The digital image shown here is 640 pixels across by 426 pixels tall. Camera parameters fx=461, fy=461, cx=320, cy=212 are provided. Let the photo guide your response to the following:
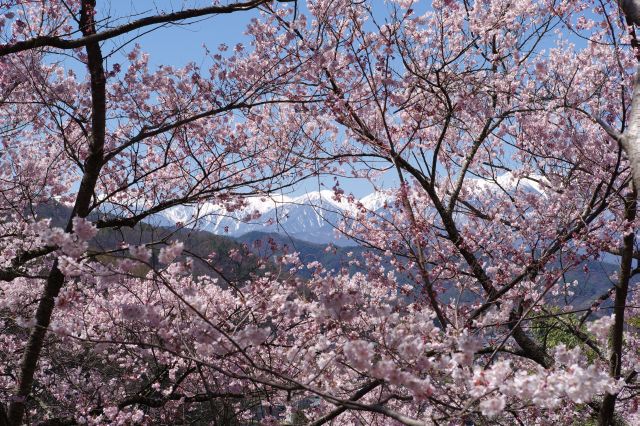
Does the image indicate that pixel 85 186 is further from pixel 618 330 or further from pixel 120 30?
pixel 618 330

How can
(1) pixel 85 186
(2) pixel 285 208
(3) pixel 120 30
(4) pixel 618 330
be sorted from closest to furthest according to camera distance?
(3) pixel 120 30 < (4) pixel 618 330 < (1) pixel 85 186 < (2) pixel 285 208

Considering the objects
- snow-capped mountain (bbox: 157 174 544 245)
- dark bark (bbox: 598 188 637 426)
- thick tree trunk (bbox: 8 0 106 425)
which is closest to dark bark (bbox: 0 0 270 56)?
thick tree trunk (bbox: 8 0 106 425)

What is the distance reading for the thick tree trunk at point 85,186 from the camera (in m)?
4.64

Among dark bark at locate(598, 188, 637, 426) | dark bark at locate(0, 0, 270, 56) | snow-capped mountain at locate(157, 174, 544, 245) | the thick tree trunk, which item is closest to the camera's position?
dark bark at locate(0, 0, 270, 56)

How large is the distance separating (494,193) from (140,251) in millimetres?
10351

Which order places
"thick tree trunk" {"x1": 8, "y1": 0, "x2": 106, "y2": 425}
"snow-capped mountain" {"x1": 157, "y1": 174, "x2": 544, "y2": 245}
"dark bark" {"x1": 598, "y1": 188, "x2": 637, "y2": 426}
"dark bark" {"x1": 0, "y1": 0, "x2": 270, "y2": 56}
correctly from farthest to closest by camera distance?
"snow-capped mountain" {"x1": 157, "y1": 174, "x2": 544, "y2": 245}, "thick tree trunk" {"x1": 8, "y1": 0, "x2": 106, "y2": 425}, "dark bark" {"x1": 598, "y1": 188, "x2": 637, "y2": 426}, "dark bark" {"x1": 0, "y1": 0, "x2": 270, "y2": 56}

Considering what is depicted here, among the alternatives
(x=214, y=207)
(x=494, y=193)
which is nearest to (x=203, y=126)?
(x=214, y=207)

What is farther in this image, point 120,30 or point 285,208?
point 285,208

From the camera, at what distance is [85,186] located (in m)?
5.12

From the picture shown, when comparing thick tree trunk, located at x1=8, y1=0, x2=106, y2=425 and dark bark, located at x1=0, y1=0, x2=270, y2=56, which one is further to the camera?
thick tree trunk, located at x1=8, y1=0, x2=106, y2=425

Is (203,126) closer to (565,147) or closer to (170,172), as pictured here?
(170,172)

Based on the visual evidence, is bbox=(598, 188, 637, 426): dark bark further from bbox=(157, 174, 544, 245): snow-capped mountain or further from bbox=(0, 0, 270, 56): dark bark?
bbox=(0, 0, 270, 56): dark bark

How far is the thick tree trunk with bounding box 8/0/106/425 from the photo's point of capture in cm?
464

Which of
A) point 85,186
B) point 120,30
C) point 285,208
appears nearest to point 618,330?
point 285,208
